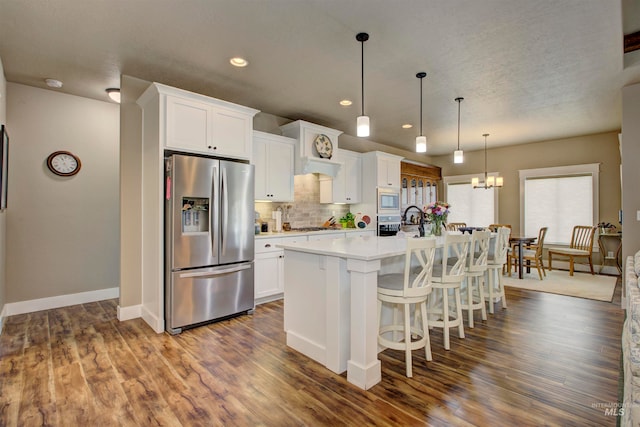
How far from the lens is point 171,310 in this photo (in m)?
3.20

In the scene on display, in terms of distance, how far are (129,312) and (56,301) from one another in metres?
1.22

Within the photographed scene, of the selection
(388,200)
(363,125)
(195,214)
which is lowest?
(195,214)

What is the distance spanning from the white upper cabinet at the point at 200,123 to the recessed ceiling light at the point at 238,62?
476mm

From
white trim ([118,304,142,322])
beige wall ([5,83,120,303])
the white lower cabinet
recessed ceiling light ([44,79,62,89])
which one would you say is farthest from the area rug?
recessed ceiling light ([44,79,62,89])

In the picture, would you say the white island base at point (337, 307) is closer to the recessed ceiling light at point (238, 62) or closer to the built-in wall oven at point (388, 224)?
the recessed ceiling light at point (238, 62)

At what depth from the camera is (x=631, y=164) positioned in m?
3.97

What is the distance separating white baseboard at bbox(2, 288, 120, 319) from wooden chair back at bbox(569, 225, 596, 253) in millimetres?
8187

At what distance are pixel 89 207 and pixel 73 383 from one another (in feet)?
9.14

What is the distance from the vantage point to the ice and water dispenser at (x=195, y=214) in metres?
3.34

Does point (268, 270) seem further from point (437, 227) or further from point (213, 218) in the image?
point (437, 227)

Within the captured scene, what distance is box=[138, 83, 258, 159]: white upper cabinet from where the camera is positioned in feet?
10.8

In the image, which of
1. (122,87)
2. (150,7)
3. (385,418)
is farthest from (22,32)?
(385,418)

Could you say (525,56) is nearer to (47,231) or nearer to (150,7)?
(150,7)

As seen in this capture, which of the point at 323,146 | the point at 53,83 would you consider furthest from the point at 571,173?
the point at 53,83
